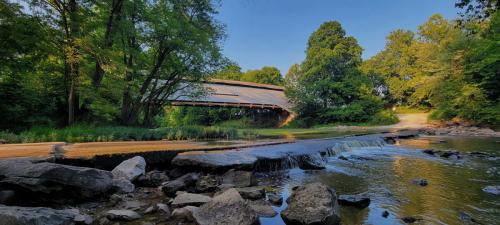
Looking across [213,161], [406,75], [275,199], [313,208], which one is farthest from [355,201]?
[406,75]

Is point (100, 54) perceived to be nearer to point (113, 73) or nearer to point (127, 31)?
point (113, 73)

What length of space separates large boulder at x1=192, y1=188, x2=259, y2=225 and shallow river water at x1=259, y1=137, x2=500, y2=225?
13.2 inches

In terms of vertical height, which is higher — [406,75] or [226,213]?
[406,75]

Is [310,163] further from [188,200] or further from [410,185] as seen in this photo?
[188,200]

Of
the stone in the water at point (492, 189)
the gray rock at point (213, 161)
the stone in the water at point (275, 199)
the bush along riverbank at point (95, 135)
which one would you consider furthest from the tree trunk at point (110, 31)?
the stone in the water at point (492, 189)

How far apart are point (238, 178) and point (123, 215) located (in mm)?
2149

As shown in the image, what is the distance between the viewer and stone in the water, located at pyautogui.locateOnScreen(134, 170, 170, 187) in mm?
4555

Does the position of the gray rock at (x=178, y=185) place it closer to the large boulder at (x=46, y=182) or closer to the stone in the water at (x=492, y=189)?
the large boulder at (x=46, y=182)

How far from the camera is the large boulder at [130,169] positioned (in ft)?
14.6

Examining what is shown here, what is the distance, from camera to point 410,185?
4.76 metres

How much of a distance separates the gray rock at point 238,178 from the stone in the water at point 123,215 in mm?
1860

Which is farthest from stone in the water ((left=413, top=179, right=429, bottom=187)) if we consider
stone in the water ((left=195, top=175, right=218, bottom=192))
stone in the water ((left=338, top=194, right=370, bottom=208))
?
stone in the water ((left=195, top=175, right=218, bottom=192))

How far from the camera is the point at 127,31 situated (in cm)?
1100

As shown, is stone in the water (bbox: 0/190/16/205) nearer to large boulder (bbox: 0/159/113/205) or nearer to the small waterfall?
large boulder (bbox: 0/159/113/205)
